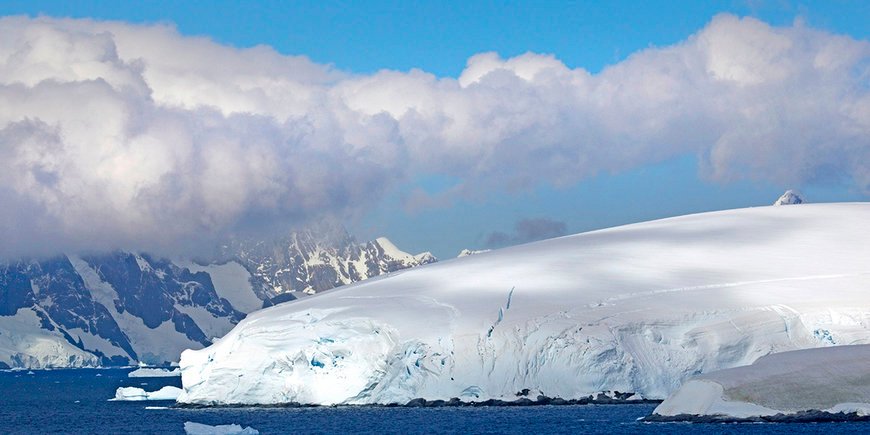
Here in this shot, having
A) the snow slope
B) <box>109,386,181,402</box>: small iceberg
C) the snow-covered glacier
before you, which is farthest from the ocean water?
<box>109,386,181,402</box>: small iceberg

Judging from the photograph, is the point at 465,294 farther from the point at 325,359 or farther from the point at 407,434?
the point at 407,434

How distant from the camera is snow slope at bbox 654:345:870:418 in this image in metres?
68.4

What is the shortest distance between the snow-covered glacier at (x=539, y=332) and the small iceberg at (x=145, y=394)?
76.2 ft

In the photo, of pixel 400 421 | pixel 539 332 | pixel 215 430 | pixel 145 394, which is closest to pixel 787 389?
pixel 539 332

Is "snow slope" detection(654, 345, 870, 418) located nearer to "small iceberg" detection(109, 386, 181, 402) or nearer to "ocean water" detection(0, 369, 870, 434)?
"ocean water" detection(0, 369, 870, 434)

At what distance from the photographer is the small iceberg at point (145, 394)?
380 feet

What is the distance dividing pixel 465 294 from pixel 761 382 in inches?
1122

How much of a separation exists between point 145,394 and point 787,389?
2724 inches

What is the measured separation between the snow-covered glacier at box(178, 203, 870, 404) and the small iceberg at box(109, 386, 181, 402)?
76.2 feet

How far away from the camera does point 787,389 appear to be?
225ft

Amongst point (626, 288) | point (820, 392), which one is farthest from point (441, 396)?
point (820, 392)

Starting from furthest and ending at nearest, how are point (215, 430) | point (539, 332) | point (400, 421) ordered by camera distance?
point (539, 332), point (400, 421), point (215, 430)

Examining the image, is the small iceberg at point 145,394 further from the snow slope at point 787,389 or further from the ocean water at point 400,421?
the snow slope at point 787,389

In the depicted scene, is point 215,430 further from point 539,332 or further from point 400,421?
point 539,332
